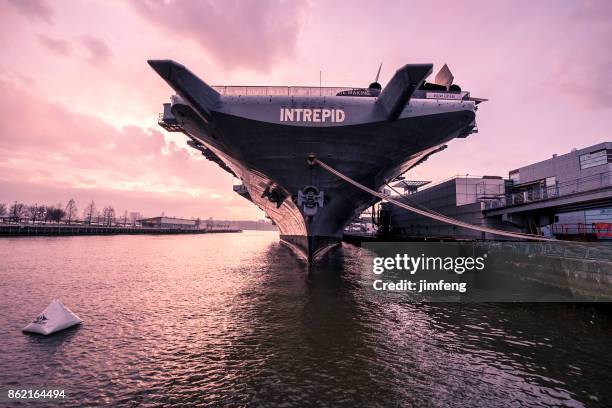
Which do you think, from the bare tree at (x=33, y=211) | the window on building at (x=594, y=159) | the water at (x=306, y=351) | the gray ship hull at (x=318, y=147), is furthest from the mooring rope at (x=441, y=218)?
the bare tree at (x=33, y=211)

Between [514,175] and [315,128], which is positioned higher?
[514,175]

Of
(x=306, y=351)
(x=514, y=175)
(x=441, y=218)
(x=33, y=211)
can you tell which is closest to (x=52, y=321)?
(x=306, y=351)

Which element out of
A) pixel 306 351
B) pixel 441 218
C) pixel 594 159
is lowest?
pixel 306 351

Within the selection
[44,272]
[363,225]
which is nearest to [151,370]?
[44,272]

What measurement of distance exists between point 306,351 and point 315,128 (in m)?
10.7

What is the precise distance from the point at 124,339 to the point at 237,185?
32631mm

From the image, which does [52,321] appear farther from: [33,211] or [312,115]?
[33,211]

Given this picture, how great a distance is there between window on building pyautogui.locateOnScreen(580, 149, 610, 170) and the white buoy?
135 feet

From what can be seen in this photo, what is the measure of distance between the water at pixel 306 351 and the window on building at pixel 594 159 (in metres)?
23.8

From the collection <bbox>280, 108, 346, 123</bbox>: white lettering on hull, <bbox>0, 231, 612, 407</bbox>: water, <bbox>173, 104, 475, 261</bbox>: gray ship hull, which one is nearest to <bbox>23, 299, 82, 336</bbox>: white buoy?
<bbox>0, 231, 612, 407</bbox>: water

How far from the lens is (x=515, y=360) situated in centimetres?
760

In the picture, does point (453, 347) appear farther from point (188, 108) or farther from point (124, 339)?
point (188, 108)

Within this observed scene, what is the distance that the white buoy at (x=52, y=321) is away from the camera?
8820 millimetres

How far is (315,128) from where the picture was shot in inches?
603
